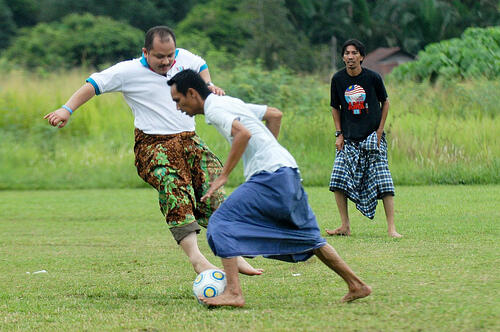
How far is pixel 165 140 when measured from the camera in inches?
241

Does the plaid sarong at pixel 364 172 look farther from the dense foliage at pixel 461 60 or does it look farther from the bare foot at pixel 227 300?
the dense foliage at pixel 461 60

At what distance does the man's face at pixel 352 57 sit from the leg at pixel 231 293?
146 inches

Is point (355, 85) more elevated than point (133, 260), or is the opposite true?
point (355, 85)

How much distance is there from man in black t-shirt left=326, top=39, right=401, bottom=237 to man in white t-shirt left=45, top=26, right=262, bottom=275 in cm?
265

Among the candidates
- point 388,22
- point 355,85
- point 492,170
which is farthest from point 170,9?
point 355,85

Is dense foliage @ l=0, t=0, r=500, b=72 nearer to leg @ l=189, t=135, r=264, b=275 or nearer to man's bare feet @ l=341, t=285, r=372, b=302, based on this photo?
leg @ l=189, t=135, r=264, b=275

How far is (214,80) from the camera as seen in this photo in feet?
71.0

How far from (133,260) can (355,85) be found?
287 cm

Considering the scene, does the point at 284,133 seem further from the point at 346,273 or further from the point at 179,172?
the point at 346,273

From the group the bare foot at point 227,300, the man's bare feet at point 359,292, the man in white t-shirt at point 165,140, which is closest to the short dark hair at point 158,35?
the man in white t-shirt at point 165,140

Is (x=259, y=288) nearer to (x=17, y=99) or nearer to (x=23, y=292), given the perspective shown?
(x=23, y=292)

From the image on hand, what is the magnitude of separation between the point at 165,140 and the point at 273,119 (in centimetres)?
104

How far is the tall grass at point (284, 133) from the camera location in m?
15.3

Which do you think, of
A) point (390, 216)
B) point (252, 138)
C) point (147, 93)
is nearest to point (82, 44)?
point (390, 216)
